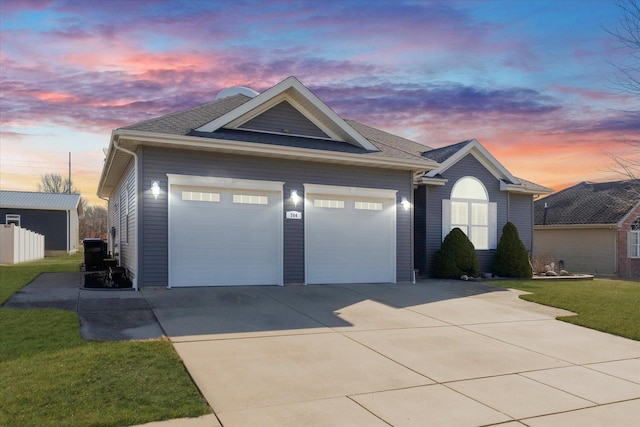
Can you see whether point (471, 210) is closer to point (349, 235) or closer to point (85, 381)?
point (349, 235)

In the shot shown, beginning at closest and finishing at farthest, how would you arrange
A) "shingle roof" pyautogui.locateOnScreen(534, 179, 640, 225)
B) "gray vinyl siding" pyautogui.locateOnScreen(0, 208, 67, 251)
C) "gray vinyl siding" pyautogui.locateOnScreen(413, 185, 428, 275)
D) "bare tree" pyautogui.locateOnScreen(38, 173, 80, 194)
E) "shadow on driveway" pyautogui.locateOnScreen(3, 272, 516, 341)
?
1. "shadow on driveway" pyautogui.locateOnScreen(3, 272, 516, 341)
2. "gray vinyl siding" pyautogui.locateOnScreen(413, 185, 428, 275)
3. "shingle roof" pyautogui.locateOnScreen(534, 179, 640, 225)
4. "gray vinyl siding" pyautogui.locateOnScreen(0, 208, 67, 251)
5. "bare tree" pyautogui.locateOnScreen(38, 173, 80, 194)

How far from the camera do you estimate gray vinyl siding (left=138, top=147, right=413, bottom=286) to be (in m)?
11.5

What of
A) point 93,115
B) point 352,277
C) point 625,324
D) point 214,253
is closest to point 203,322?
point 214,253

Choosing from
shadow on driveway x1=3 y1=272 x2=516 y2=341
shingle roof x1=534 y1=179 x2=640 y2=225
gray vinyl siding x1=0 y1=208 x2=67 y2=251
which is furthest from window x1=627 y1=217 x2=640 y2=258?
gray vinyl siding x1=0 y1=208 x2=67 y2=251

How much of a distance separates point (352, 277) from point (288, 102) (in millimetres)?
5137

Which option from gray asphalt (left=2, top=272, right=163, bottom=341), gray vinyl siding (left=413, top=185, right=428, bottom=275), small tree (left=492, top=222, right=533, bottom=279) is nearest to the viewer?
gray asphalt (left=2, top=272, right=163, bottom=341)

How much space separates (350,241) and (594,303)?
624cm

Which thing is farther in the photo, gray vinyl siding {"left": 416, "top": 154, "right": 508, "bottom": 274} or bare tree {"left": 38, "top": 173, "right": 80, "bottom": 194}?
bare tree {"left": 38, "top": 173, "right": 80, "bottom": 194}

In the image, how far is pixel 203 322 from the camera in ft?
28.2

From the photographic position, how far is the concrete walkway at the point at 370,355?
17.0ft

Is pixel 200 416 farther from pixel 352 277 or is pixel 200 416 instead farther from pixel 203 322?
pixel 352 277

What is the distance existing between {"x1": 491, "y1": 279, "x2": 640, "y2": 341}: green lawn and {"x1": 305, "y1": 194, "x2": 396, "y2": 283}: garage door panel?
3.88 meters

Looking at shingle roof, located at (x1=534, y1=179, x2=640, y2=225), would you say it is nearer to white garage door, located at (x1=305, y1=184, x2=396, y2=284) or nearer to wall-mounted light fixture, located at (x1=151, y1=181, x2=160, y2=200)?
white garage door, located at (x1=305, y1=184, x2=396, y2=284)

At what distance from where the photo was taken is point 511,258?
1786 centimetres
